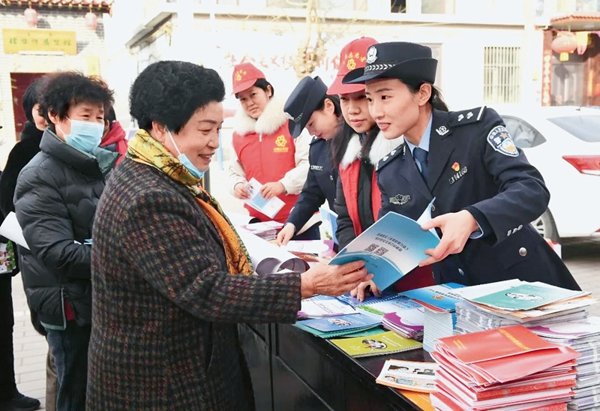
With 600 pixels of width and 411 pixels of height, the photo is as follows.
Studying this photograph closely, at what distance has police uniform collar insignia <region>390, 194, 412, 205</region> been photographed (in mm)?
1950

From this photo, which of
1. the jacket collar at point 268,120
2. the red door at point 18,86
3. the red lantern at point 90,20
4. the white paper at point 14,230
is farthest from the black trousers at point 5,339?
the red door at point 18,86

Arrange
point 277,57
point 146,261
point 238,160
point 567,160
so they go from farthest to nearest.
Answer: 1. point 277,57
2. point 567,160
3. point 238,160
4. point 146,261

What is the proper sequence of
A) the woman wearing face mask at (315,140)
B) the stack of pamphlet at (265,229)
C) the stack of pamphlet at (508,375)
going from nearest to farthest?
the stack of pamphlet at (508,375) → the woman wearing face mask at (315,140) → the stack of pamphlet at (265,229)

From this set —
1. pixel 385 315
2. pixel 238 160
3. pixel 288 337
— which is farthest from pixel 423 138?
pixel 238 160

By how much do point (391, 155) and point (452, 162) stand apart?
10.2 inches

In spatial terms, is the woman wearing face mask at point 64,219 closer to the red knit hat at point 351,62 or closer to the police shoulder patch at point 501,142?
the red knit hat at point 351,62

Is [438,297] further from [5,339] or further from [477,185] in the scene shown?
[5,339]

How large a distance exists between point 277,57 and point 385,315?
29.3 ft

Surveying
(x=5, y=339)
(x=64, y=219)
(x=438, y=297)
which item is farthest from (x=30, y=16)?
(x=438, y=297)

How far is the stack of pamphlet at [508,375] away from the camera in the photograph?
112 centimetres

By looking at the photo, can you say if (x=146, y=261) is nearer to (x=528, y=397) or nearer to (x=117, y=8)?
(x=528, y=397)

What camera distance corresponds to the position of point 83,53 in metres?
13.5

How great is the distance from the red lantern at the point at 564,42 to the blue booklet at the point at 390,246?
13.0 m

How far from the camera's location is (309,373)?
1787 millimetres
